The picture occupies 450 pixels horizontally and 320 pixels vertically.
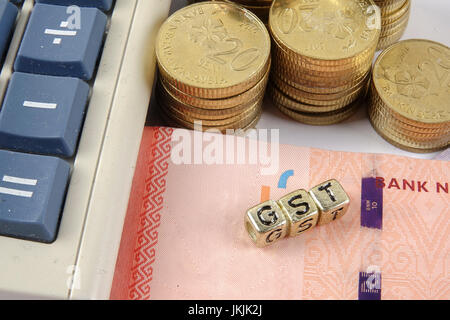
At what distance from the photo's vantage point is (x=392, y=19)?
2.36ft

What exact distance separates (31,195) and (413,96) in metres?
0.40

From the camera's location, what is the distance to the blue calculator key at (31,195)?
50cm

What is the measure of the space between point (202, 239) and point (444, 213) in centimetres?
25

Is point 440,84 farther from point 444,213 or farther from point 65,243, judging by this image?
point 65,243

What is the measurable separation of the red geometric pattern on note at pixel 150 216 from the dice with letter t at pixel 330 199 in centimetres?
16

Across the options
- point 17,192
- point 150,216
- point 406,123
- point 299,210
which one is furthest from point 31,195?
point 406,123

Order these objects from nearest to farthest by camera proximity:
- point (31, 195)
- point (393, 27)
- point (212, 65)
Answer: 1. point (31, 195)
2. point (212, 65)
3. point (393, 27)

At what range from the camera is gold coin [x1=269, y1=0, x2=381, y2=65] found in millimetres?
634

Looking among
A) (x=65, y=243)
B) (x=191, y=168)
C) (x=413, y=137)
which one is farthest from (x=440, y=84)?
(x=65, y=243)

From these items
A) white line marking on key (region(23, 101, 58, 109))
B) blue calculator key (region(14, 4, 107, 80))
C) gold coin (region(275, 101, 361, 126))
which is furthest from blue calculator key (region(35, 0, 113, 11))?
gold coin (region(275, 101, 361, 126))

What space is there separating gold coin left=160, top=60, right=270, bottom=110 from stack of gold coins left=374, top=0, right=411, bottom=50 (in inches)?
6.7

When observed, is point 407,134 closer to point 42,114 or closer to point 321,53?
point 321,53

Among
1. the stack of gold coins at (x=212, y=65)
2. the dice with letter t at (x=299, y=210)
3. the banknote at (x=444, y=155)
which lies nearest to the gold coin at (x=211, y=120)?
the stack of gold coins at (x=212, y=65)

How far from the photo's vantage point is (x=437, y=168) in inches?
25.7
